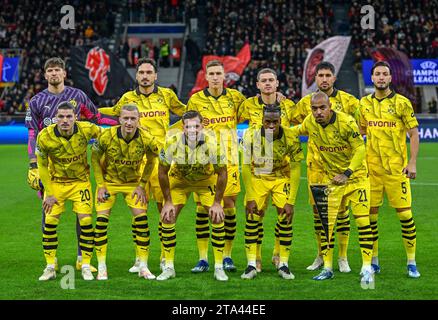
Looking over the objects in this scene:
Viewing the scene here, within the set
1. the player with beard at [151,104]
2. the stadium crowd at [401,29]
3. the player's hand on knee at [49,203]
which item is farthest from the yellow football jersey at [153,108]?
the stadium crowd at [401,29]

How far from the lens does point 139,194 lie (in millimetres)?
9531

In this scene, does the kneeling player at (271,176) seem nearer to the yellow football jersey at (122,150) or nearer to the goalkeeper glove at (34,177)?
the yellow football jersey at (122,150)

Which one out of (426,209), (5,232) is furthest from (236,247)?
(426,209)

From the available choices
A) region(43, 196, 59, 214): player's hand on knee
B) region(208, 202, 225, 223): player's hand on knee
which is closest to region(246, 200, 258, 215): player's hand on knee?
region(208, 202, 225, 223): player's hand on knee

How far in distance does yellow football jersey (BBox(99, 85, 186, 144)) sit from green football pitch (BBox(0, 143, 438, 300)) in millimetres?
1752

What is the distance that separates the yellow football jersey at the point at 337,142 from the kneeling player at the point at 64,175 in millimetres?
2536

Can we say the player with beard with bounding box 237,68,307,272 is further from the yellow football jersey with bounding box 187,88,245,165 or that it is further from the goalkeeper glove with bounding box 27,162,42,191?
the goalkeeper glove with bounding box 27,162,42,191

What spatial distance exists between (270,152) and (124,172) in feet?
5.72

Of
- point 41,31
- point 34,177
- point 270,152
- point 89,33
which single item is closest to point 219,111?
point 270,152

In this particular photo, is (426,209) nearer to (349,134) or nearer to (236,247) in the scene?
(236,247)

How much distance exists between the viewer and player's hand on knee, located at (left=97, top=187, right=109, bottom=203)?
946 cm

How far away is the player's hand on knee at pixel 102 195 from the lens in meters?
9.46

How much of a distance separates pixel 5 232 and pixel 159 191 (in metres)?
4.02

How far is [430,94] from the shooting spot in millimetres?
35000
